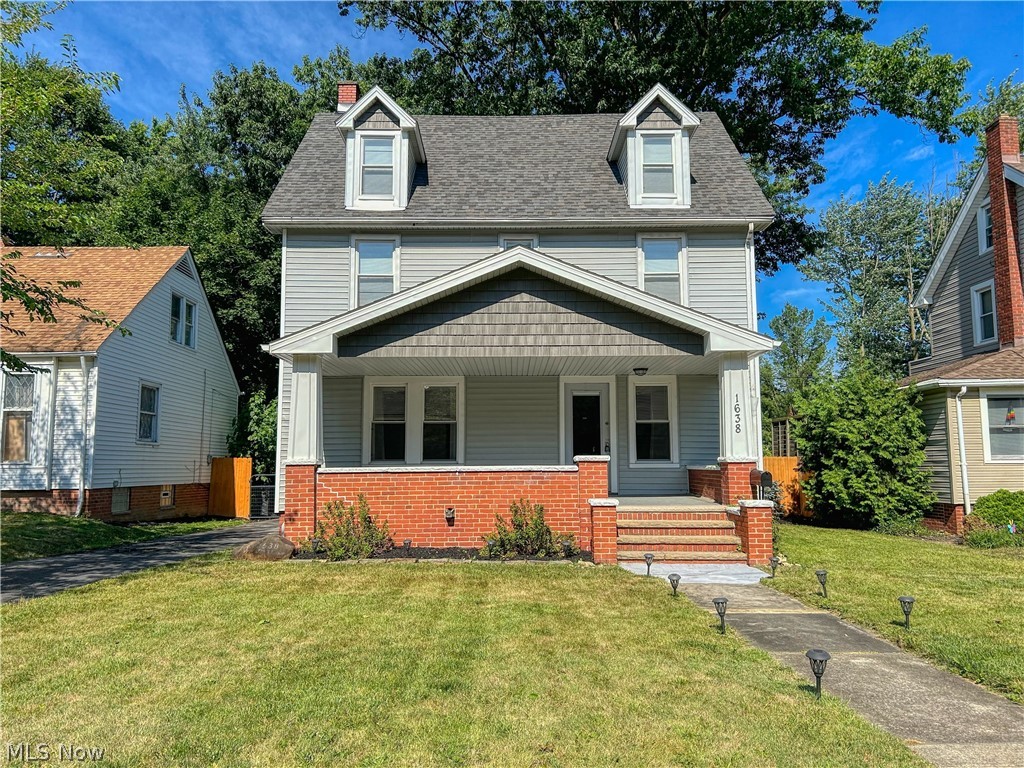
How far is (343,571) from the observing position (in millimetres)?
7816

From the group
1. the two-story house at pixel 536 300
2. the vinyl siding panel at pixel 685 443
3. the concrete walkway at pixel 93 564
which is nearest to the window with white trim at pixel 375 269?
the two-story house at pixel 536 300

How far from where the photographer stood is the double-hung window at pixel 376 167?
42.5ft

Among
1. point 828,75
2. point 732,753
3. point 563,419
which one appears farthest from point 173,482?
point 828,75

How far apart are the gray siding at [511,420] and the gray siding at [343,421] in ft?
7.12

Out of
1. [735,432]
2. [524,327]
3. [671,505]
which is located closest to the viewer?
[735,432]

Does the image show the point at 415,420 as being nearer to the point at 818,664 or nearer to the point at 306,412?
the point at 306,412

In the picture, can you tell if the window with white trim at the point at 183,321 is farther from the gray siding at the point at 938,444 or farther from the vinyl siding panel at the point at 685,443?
the gray siding at the point at 938,444

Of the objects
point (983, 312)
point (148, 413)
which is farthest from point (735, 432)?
point (148, 413)

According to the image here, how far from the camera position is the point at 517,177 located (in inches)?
543

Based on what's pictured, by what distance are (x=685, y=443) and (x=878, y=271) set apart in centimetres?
3029

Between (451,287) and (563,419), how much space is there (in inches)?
167

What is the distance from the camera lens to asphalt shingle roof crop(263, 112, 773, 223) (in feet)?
41.4

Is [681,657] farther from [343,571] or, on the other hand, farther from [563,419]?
[563,419]

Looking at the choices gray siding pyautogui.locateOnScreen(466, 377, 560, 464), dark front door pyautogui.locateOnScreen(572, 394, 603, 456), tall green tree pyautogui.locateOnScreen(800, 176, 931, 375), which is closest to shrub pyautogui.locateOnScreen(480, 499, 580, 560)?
gray siding pyautogui.locateOnScreen(466, 377, 560, 464)
